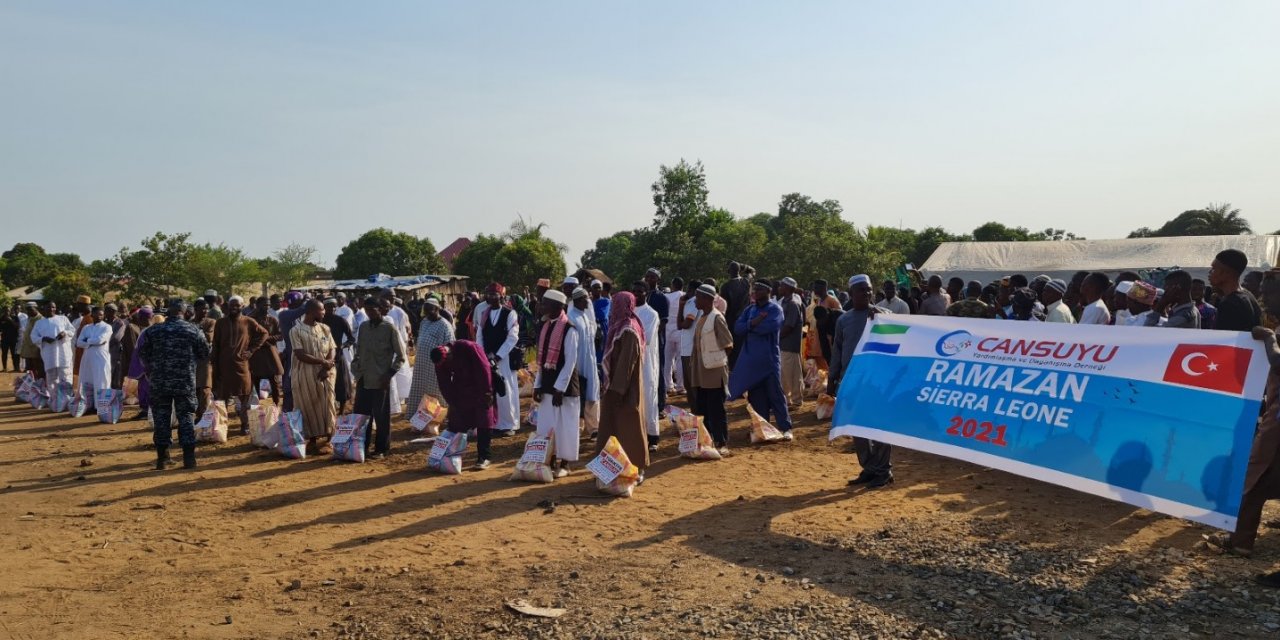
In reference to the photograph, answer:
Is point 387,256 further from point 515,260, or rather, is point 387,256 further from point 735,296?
point 735,296

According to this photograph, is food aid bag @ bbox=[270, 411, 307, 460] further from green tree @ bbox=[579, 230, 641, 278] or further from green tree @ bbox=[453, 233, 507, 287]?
green tree @ bbox=[579, 230, 641, 278]

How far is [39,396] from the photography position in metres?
16.1

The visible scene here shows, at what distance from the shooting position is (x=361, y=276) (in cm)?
6144

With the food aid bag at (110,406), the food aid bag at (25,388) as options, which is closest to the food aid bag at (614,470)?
the food aid bag at (110,406)

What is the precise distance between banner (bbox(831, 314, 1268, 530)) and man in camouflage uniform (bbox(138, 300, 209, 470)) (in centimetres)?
683

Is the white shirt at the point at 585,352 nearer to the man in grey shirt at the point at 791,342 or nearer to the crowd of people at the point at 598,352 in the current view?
Result: the crowd of people at the point at 598,352

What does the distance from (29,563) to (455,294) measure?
115 feet

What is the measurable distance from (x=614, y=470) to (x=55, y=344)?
12493mm

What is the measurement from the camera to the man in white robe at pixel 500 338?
1048 centimetres

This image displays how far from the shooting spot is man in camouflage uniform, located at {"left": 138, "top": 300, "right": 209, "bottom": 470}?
9.20 meters

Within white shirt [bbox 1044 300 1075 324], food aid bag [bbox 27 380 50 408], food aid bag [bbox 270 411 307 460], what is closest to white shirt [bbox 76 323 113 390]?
food aid bag [bbox 27 380 50 408]

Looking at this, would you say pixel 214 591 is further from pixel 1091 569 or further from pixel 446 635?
pixel 1091 569

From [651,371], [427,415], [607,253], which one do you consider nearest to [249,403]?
[427,415]

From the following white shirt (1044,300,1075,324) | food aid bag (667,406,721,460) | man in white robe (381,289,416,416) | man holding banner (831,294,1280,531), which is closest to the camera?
man holding banner (831,294,1280,531)
